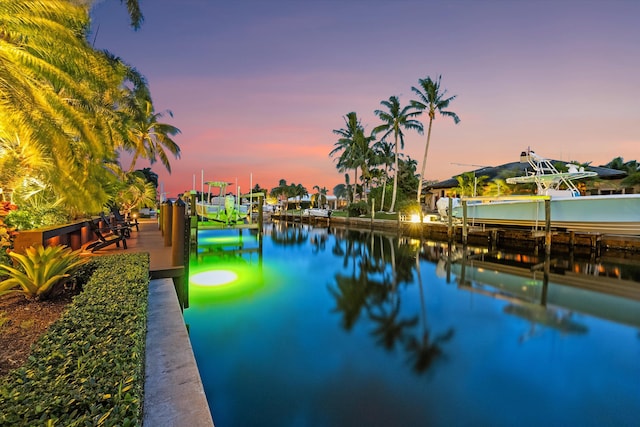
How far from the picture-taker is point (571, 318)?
6996mm

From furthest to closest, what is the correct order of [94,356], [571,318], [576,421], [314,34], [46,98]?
1. [314,34]
2. [571,318]
3. [46,98]
4. [576,421]
5. [94,356]

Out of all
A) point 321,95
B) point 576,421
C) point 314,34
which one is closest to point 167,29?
point 314,34

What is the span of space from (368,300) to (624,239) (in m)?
13.8

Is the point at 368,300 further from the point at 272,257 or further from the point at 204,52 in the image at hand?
the point at 204,52

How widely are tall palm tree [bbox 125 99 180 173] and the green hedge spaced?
23.7 m

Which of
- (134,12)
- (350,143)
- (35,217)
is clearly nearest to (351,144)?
(350,143)

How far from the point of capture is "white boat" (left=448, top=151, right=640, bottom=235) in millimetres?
12812

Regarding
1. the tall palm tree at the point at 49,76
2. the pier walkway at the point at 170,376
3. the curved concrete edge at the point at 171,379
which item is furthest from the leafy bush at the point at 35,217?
the curved concrete edge at the point at 171,379

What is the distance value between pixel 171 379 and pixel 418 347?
4182 mm

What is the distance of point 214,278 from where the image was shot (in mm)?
10000

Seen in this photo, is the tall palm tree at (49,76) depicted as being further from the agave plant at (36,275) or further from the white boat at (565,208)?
the white boat at (565,208)

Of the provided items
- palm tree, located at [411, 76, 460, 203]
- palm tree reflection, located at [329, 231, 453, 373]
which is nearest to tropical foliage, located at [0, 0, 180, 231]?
palm tree reflection, located at [329, 231, 453, 373]

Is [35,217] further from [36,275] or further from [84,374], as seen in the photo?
[84,374]

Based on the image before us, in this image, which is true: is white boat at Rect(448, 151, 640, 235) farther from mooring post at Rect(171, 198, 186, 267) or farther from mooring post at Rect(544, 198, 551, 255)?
mooring post at Rect(171, 198, 186, 267)
